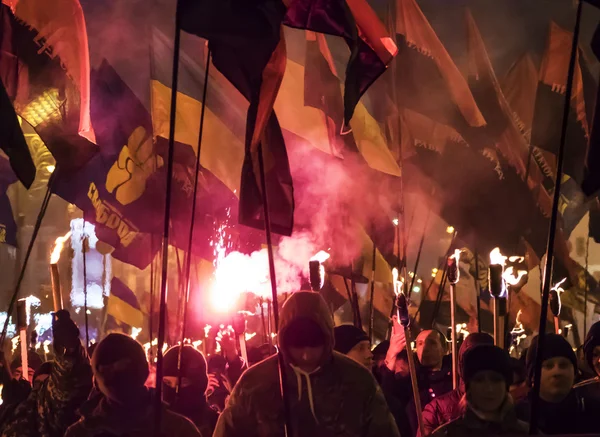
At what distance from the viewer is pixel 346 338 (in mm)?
4703

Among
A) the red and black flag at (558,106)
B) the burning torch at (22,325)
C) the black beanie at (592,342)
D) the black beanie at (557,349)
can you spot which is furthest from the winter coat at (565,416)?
the red and black flag at (558,106)

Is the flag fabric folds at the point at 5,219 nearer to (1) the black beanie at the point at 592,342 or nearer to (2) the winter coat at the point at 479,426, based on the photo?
(1) the black beanie at the point at 592,342

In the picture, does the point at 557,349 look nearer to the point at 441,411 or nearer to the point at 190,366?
the point at 441,411

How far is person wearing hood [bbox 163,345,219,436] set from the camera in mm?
4000

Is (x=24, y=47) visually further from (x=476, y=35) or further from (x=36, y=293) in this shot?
(x=36, y=293)

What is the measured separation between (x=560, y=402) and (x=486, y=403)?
0.74 meters

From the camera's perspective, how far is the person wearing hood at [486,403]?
3.09m

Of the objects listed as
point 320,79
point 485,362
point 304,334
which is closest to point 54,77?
point 304,334

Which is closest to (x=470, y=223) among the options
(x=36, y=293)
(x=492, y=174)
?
(x=492, y=174)

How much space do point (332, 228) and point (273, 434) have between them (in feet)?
26.9

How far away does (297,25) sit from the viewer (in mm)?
3908

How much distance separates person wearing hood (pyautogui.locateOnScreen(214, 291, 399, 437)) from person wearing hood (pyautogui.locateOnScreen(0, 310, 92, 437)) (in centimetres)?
150

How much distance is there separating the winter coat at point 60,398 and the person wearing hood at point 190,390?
1.56 feet

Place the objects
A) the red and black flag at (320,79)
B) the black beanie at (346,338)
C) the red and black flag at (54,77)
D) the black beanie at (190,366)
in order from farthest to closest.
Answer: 1. the red and black flag at (320,79)
2. the red and black flag at (54,77)
3. the black beanie at (346,338)
4. the black beanie at (190,366)
